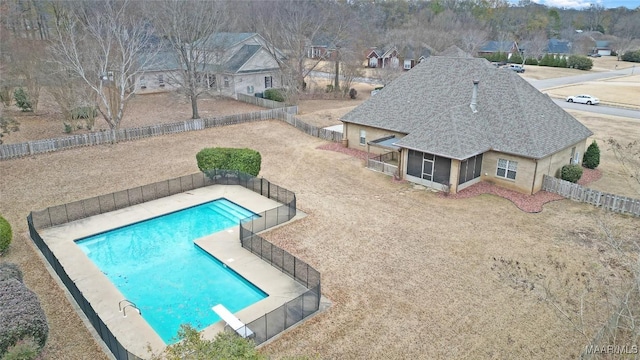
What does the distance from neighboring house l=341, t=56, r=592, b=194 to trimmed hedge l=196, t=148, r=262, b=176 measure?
851 centimetres

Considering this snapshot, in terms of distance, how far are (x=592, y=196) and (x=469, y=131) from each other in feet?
25.2

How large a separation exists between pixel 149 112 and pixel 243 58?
Result: 574 inches

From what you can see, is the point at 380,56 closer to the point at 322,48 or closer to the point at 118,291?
the point at 322,48

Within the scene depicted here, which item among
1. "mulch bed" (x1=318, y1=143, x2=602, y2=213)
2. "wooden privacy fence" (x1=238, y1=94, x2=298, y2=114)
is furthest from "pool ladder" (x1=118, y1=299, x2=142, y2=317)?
"wooden privacy fence" (x1=238, y1=94, x2=298, y2=114)

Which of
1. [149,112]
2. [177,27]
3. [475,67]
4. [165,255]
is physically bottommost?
[165,255]

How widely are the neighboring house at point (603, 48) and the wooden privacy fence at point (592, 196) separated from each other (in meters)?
129

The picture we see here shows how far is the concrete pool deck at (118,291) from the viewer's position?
15008 millimetres

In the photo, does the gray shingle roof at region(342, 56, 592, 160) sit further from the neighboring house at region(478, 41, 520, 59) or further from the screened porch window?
the neighboring house at region(478, 41, 520, 59)

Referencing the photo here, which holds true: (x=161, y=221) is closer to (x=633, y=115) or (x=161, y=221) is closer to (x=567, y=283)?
(x=567, y=283)

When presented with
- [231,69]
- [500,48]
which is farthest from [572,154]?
[500,48]

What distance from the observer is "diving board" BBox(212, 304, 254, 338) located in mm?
13836

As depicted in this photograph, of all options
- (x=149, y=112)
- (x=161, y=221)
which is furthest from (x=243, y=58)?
(x=161, y=221)

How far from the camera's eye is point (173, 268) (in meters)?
19.5

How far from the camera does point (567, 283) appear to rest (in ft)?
57.4
